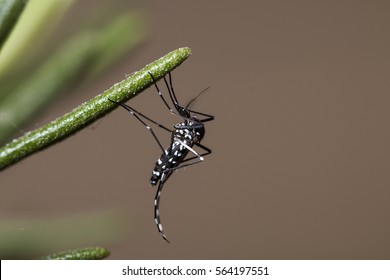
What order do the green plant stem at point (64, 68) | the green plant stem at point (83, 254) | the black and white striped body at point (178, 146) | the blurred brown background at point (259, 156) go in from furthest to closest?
1. the blurred brown background at point (259, 156)
2. the black and white striped body at point (178, 146)
3. the green plant stem at point (64, 68)
4. the green plant stem at point (83, 254)

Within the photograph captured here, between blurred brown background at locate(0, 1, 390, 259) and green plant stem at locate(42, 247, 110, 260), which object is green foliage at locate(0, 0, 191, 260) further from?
blurred brown background at locate(0, 1, 390, 259)

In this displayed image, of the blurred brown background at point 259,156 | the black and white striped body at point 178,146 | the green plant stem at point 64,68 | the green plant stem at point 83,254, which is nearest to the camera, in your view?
the green plant stem at point 83,254

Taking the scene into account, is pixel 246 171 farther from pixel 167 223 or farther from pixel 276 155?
pixel 167 223

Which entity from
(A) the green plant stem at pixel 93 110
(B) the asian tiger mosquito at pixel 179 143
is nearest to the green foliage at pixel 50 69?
(A) the green plant stem at pixel 93 110

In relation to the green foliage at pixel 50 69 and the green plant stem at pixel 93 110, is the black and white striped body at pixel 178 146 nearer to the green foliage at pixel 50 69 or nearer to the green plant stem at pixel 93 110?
the green foliage at pixel 50 69

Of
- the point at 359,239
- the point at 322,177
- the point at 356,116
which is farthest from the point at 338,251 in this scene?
the point at 356,116

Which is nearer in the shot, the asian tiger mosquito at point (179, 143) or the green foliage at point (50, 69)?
the green foliage at point (50, 69)

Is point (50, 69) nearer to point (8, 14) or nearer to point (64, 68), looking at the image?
point (64, 68)

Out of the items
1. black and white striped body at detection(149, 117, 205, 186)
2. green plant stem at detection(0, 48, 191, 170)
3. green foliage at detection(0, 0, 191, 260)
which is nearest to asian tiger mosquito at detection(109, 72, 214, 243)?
black and white striped body at detection(149, 117, 205, 186)
